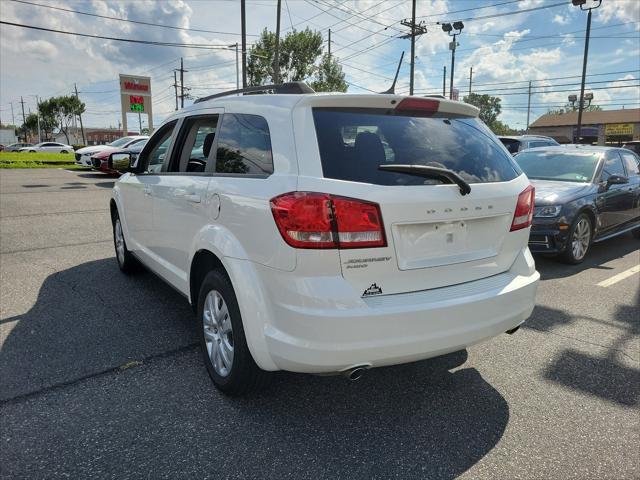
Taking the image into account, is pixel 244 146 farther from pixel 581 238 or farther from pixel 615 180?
pixel 615 180

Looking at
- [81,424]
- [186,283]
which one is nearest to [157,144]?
[186,283]

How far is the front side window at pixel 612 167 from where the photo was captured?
7113 mm

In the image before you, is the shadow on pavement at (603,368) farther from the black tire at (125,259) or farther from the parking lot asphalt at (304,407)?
the black tire at (125,259)

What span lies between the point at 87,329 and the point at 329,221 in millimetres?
2700

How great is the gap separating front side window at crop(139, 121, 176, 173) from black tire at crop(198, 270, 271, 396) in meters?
1.71

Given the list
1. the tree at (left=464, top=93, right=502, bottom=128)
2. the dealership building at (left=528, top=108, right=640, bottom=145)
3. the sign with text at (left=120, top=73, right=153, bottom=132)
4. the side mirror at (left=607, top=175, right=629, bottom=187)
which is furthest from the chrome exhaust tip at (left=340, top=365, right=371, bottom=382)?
the tree at (left=464, top=93, right=502, bottom=128)

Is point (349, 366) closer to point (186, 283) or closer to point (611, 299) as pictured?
point (186, 283)

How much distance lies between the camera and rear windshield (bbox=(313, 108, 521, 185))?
2.48 meters

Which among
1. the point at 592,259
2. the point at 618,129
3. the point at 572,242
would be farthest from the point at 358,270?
the point at 618,129

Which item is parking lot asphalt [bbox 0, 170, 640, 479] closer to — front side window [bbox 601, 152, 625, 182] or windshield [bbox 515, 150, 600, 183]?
windshield [bbox 515, 150, 600, 183]

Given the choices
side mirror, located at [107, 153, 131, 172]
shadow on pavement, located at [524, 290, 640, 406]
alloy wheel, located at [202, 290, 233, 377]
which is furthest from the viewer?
side mirror, located at [107, 153, 131, 172]

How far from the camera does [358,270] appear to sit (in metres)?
2.35

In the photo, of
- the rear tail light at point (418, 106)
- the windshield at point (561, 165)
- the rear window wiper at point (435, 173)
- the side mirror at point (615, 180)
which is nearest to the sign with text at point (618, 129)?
the windshield at point (561, 165)

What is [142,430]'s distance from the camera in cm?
265
